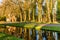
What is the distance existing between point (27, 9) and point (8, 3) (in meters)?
2.22

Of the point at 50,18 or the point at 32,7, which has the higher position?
the point at 32,7

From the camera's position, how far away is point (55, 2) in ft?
45.7

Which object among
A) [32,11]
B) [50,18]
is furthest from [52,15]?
[32,11]

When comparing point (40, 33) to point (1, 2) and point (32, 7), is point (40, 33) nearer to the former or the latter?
point (32, 7)

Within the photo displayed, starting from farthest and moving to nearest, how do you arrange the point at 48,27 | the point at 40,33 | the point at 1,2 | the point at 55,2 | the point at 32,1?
the point at 1,2
the point at 32,1
the point at 55,2
the point at 40,33
the point at 48,27

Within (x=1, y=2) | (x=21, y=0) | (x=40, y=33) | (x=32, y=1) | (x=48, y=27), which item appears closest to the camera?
(x=48, y=27)

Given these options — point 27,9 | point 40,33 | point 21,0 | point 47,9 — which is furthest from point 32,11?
point 40,33

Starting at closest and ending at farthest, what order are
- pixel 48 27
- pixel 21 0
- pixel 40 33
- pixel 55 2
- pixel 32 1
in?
1. pixel 48 27
2. pixel 40 33
3. pixel 55 2
4. pixel 32 1
5. pixel 21 0

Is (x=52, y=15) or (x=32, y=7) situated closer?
(x=52, y=15)

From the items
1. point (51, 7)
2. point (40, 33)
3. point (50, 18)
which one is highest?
point (51, 7)

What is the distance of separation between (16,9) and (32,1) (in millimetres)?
3150

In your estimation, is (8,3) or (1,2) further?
(1,2)

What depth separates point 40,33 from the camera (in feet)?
41.3

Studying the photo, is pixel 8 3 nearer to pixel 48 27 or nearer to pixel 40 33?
pixel 40 33
